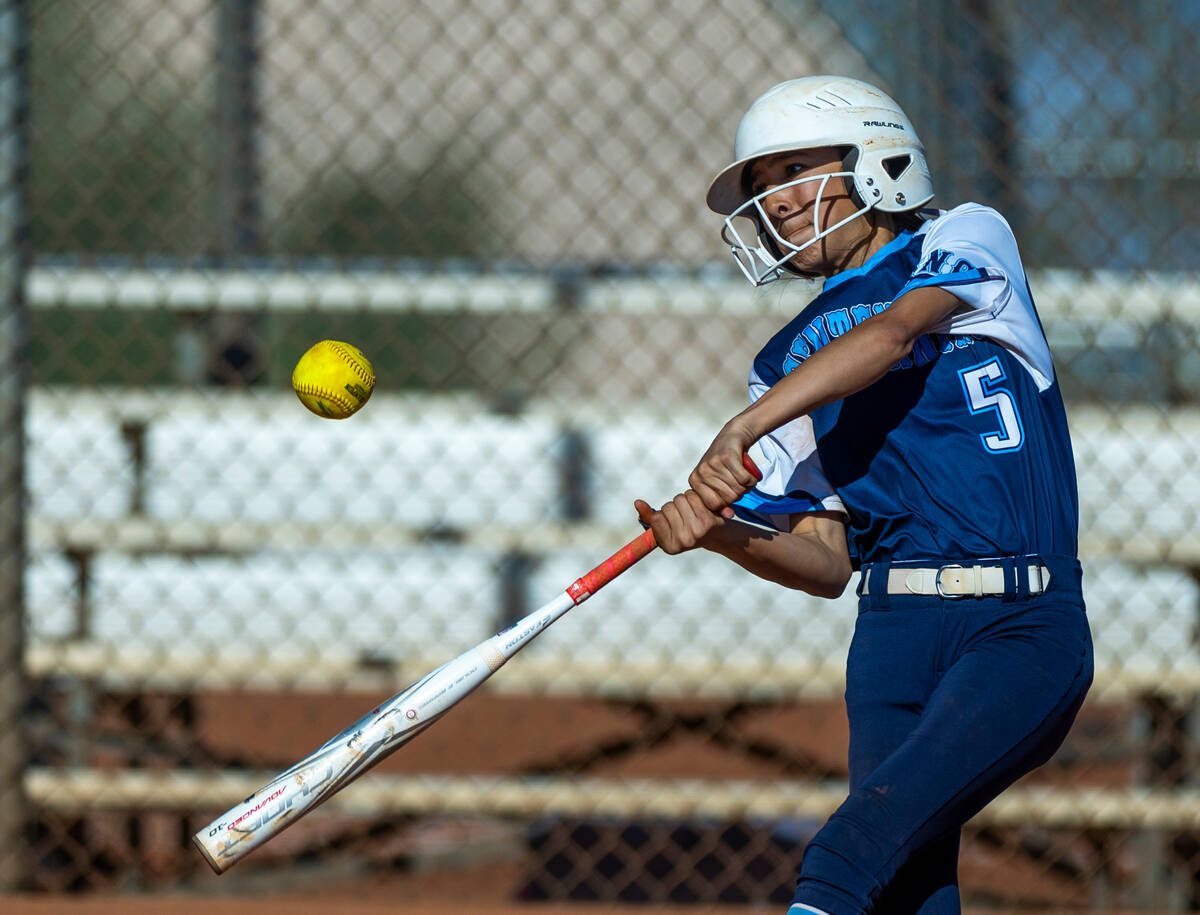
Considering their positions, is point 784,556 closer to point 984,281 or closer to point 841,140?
point 984,281

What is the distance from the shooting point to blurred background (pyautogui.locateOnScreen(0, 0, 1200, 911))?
3590mm

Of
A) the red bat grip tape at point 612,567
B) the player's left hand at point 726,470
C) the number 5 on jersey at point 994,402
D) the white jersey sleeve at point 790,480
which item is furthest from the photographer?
the white jersey sleeve at point 790,480

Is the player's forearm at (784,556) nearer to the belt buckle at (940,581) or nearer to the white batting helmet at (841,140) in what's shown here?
the belt buckle at (940,581)

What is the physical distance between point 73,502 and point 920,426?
2.92 meters

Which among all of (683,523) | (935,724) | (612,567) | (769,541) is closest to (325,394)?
(612,567)

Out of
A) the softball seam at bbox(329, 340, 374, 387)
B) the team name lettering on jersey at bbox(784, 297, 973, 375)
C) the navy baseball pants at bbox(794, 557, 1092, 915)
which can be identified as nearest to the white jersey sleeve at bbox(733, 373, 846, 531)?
the team name lettering on jersey at bbox(784, 297, 973, 375)

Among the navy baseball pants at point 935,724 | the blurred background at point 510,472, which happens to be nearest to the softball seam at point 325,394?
the navy baseball pants at point 935,724

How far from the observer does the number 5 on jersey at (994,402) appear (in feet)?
6.54

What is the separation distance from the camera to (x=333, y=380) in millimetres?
2312

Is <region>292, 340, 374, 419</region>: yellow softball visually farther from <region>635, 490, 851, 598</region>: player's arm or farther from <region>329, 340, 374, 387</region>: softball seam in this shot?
<region>635, 490, 851, 598</region>: player's arm

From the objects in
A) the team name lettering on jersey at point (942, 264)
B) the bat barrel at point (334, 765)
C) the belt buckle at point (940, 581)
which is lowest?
the bat barrel at point (334, 765)

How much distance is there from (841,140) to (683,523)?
0.69 metres

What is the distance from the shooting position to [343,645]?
3.88 m

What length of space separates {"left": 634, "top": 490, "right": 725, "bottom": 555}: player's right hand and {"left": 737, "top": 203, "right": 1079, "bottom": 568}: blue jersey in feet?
0.89
